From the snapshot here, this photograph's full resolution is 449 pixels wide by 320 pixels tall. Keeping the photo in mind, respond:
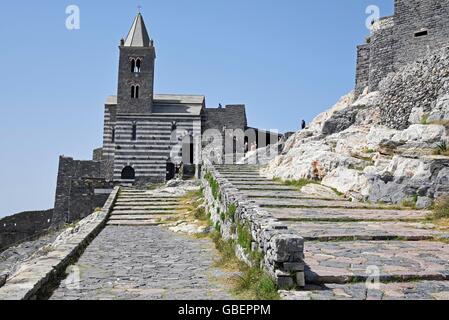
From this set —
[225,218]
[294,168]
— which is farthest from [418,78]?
[225,218]

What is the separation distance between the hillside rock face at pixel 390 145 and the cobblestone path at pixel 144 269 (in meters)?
4.98

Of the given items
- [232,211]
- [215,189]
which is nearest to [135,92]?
[215,189]

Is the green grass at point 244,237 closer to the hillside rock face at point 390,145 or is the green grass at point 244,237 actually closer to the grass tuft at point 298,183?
the hillside rock face at point 390,145

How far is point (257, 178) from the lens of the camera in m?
18.0

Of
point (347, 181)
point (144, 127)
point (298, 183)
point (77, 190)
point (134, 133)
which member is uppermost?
point (144, 127)

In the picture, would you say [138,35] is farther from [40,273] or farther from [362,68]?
[40,273]

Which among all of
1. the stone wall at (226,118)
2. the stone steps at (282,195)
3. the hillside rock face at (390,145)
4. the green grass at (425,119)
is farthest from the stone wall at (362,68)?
the stone wall at (226,118)

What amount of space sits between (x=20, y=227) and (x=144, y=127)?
1323 centimetres

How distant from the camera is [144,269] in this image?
8.38m

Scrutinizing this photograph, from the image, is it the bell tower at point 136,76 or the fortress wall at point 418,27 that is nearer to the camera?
the fortress wall at point 418,27

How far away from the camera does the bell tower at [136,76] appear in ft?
134
